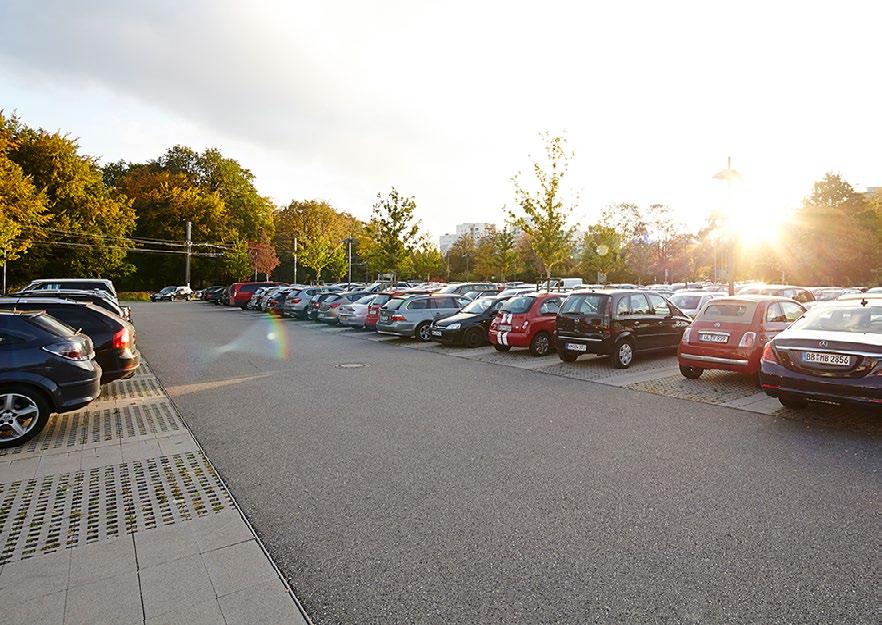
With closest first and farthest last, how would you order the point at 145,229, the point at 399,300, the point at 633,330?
the point at 633,330, the point at 399,300, the point at 145,229

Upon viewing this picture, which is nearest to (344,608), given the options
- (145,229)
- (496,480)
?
(496,480)

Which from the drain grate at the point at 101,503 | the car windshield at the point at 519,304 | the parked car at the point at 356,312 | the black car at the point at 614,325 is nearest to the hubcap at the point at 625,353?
the black car at the point at 614,325

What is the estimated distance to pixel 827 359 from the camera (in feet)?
22.0

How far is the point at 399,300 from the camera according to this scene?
60.7 ft

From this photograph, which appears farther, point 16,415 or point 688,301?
point 688,301

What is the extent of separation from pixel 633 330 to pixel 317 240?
198 feet

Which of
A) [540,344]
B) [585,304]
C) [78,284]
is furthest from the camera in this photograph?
[78,284]

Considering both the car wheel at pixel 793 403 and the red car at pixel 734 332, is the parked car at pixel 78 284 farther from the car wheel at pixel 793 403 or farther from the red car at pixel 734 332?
the car wheel at pixel 793 403

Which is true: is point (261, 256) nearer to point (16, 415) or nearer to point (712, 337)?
point (712, 337)

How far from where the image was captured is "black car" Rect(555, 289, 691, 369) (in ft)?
38.5

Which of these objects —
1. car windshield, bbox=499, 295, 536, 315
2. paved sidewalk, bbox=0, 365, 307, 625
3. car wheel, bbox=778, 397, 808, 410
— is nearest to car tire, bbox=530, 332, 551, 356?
car windshield, bbox=499, 295, 536, 315

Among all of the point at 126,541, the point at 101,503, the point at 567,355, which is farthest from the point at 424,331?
the point at 126,541

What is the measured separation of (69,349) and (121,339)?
239cm

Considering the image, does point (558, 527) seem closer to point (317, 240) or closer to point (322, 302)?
point (322, 302)
